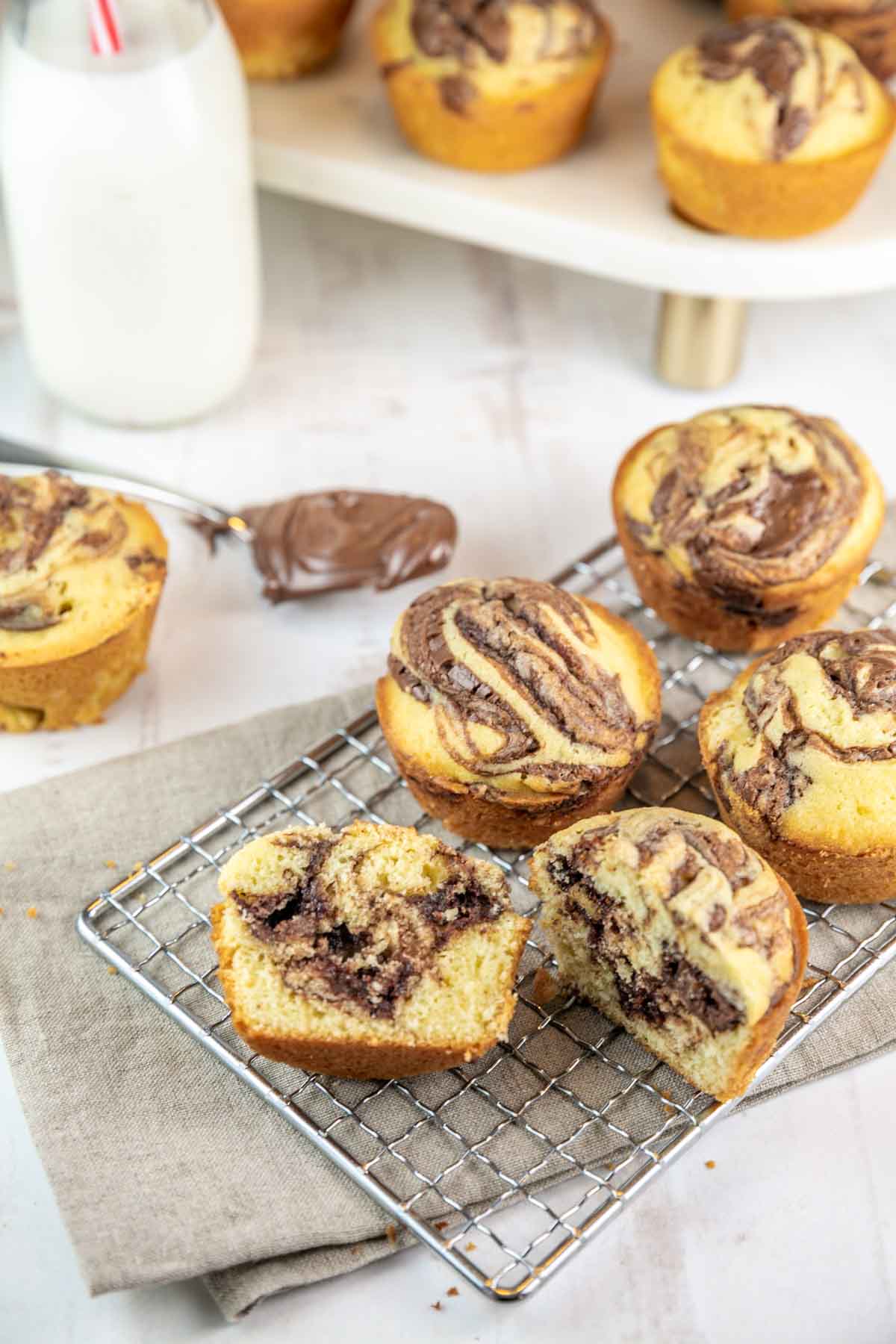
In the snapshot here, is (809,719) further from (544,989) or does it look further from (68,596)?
(68,596)

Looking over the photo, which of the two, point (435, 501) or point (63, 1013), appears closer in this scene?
point (63, 1013)

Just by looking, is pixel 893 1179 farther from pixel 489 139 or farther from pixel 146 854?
pixel 489 139

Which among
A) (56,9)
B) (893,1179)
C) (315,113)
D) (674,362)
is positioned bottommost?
(893,1179)

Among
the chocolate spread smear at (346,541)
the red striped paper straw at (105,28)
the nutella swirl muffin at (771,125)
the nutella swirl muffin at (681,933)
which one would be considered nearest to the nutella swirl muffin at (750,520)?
the chocolate spread smear at (346,541)

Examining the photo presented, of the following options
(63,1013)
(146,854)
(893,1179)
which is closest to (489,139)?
(146,854)

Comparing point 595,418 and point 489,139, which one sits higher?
point 489,139

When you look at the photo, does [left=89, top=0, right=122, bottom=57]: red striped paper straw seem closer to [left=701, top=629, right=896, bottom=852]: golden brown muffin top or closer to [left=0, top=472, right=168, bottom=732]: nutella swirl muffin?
[left=0, top=472, right=168, bottom=732]: nutella swirl muffin

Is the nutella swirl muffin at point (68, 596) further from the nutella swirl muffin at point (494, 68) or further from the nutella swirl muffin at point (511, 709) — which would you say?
the nutella swirl muffin at point (494, 68)

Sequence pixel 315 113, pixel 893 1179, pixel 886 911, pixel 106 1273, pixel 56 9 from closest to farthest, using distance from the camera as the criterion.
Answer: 1. pixel 106 1273
2. pixel 893 1179
3. pixel 886 911
4. pixel 56 9
5. pixel 315 113
